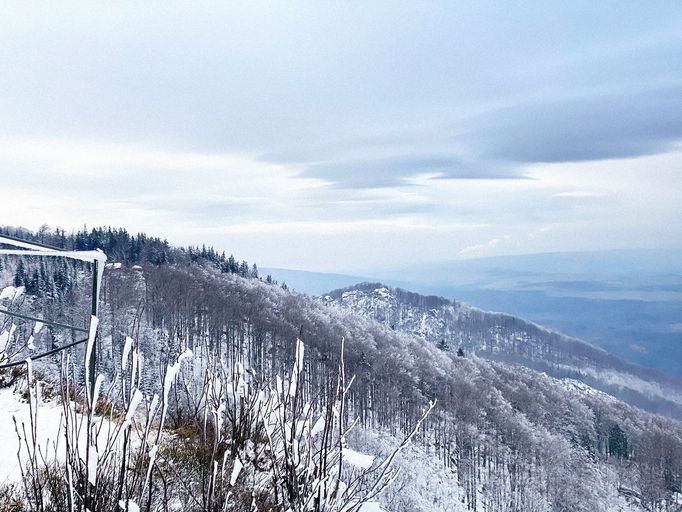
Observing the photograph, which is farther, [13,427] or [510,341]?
[510,341]

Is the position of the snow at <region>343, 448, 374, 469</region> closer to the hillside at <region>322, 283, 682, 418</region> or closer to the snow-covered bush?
the snow-covered bush

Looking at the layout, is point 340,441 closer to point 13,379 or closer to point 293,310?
point 13,379

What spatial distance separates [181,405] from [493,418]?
74.2 meters

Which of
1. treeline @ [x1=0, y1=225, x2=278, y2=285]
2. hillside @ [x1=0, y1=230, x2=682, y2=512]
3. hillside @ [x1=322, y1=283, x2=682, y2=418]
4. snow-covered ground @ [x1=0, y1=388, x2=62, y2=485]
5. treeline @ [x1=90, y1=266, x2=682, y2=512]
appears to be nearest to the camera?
snow-covered ground @ [x1=0, y1=388, x2=62, y2=485]

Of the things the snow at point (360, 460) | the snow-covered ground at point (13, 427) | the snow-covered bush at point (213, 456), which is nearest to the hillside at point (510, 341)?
the snow-covered ground at point (13, 427)

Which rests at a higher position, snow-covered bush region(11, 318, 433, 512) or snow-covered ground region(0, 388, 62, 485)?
snow-covered bush region(11, 318, 433, 512)

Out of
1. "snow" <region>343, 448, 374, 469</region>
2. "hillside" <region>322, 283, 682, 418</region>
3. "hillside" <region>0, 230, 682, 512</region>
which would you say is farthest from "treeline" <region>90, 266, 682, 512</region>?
"hillside" <region>322, 283, 682, 418</region>

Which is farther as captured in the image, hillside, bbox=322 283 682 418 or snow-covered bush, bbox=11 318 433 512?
hillside, bbox=322 283 682 418

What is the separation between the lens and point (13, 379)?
205 inches

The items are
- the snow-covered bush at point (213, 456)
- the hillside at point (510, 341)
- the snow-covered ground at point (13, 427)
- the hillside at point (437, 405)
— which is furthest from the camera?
the hillside at point (510, 341)

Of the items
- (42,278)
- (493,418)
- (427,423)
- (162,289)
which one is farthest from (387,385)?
(42,278)

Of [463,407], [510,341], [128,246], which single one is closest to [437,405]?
[463,407]

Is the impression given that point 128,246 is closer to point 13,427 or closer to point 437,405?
point 437,405

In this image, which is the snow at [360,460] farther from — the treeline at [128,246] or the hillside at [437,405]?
the treeline at [128,246]
